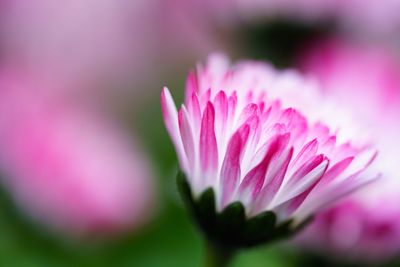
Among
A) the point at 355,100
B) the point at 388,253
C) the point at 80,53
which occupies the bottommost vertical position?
the point at 388,253

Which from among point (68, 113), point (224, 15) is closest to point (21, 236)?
point (68, 113)

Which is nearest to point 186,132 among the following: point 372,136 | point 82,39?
point 372,136

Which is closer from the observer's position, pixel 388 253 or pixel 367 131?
pixel 367 131

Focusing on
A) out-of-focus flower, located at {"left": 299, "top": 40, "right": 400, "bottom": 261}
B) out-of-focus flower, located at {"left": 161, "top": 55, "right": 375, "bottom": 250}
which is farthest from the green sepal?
out-of-focus flower, located at {"left": 299, "top": 40, "right": 400, "bottom": 261}

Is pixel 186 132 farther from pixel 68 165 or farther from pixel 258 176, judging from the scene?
pixel 68 165

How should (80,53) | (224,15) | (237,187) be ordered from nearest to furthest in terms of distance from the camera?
(237,187) < (224,15) < (80,53)

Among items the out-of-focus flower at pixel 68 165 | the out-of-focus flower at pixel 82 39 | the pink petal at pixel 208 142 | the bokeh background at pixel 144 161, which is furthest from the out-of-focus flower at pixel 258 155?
the out-of-focus flower at pixel 82 39

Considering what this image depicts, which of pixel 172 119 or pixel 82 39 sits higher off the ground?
pixel 82 39

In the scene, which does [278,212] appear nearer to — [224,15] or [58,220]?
[58,220]
